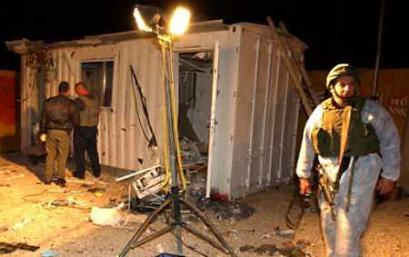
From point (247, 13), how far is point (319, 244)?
18.6 metres

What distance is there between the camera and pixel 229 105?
21.0 ft

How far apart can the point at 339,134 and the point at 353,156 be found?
236mm

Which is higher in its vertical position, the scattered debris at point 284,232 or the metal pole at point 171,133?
the metal pole at point 171,133

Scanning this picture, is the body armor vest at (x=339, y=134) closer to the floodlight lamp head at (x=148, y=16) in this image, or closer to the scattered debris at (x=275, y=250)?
the scattered debris at (x=275, y=250)

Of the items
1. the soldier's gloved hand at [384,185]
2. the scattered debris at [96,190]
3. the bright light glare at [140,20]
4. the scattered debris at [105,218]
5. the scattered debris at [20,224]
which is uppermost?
the bright light glare at [140,20]

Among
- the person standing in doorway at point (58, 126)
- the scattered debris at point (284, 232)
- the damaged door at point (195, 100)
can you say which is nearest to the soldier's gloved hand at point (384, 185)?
the scattered debris at point (284, 232)

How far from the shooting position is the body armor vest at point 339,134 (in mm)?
3414

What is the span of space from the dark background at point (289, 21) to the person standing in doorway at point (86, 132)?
12139mm

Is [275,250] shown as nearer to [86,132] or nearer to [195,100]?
[86,132]

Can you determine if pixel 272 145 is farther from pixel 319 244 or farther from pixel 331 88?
pixel 331 88

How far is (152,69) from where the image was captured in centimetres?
753

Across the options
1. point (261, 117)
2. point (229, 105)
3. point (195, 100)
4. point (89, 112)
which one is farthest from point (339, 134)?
point (195, 100)

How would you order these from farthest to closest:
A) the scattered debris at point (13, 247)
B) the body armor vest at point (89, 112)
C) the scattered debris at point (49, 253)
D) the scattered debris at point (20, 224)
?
the body armor vest at point (89, 112) < the scattered debris at point (20, 224) < the scattered debris at point (13, 247) < the scattered debris at point (49, 253)

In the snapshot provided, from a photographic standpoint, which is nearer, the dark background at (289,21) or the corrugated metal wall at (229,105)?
the corrugated metal wall at (229,105)
